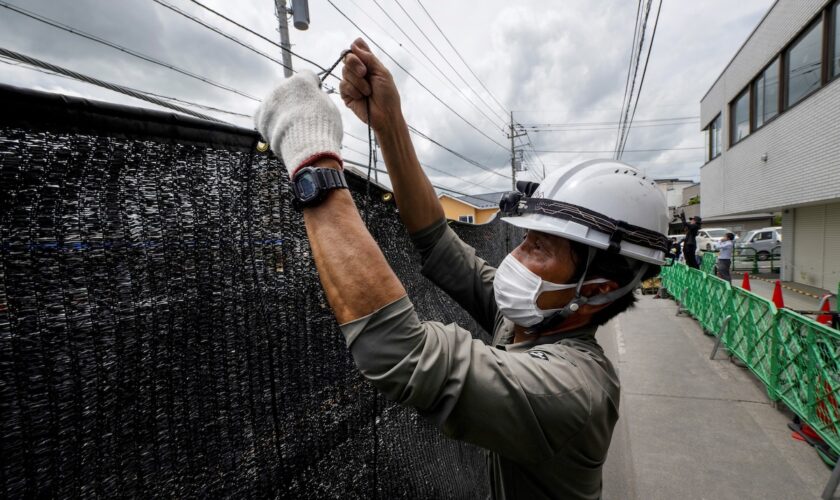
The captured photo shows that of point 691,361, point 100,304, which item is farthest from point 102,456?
point 691,361

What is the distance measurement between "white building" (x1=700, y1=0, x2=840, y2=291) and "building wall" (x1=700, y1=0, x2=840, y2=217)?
0.09 ft

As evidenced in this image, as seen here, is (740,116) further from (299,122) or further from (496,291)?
(299,122)

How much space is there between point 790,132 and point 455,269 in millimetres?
14469

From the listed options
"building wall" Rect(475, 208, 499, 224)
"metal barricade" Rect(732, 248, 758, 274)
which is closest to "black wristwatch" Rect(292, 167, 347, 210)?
"metal barricade" Rect(732, 248, 758, 274)

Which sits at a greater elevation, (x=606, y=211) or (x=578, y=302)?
(x=606, y=211)

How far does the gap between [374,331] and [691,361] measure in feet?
24.4

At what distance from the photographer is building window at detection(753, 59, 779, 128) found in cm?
1189

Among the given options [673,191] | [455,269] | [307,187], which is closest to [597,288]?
[455,269]

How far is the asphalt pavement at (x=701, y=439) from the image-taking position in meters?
3.41

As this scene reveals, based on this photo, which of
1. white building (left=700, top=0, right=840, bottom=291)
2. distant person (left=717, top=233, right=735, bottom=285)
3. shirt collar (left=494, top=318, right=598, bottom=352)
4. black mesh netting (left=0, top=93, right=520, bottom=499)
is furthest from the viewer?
distant person (left=717, top=233, right=735, bottom=285)

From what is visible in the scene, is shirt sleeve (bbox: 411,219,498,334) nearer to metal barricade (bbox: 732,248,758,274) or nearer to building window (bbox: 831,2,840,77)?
building window (bbox: 831,2,840,77)

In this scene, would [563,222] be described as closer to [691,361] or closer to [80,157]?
[80,157]

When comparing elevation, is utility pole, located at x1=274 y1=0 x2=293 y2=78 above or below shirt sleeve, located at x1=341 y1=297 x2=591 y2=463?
above

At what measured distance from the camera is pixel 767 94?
12539 millimetres
